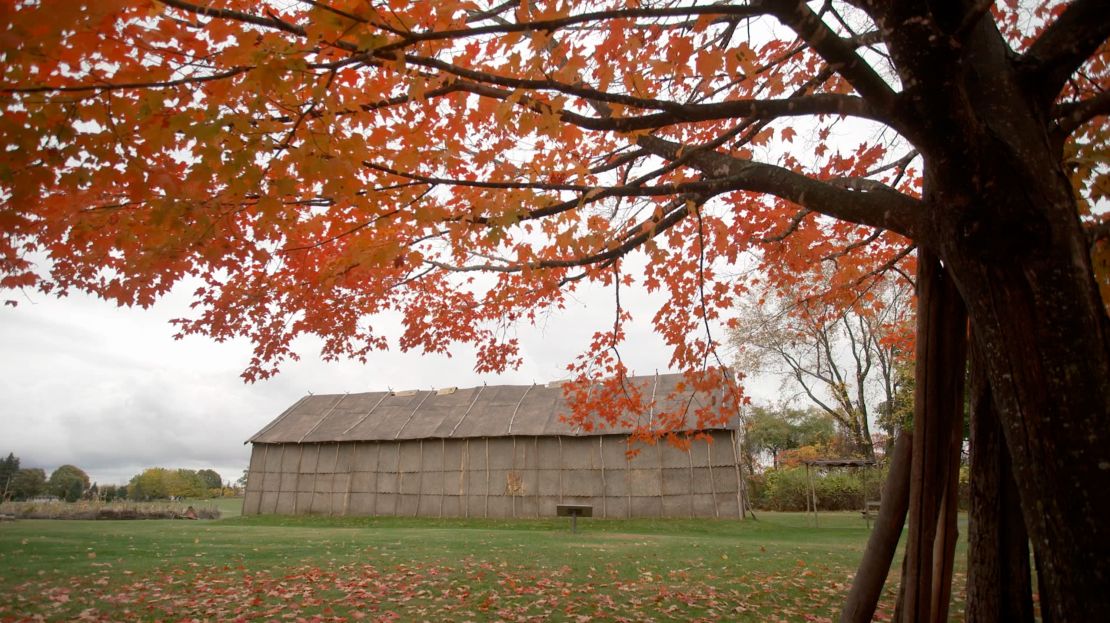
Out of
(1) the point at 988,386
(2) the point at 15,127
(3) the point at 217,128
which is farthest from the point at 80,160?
(1) the point at 988,386

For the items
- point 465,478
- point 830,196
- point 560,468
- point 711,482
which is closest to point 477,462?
point 465,478

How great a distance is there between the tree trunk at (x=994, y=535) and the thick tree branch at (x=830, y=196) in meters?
0.96

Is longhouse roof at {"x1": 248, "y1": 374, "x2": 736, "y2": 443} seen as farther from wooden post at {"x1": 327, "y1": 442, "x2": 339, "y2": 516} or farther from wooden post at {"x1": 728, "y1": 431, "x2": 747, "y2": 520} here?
wooden post at {"x1": 728, "y1": 431, "x2": 747, "y2": 520}

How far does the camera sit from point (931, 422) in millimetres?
3645

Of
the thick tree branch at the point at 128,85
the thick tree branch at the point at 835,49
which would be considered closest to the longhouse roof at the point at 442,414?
the thick tree branch at the point at 835,49

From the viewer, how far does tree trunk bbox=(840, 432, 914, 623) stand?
3660 mm

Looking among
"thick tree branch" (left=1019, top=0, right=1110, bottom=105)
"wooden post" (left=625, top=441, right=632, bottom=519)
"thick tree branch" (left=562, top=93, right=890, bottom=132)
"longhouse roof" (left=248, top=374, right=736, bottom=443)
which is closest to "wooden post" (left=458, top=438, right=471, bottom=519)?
"longhouse roof" (left=248, top=374, right=736, bottom=443)

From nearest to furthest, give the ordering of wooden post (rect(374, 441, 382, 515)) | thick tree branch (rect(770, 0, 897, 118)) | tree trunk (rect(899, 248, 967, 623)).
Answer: thick tree branch (rect(770, 0, 897, 118))
tree trunk (rect(899, 248, 967, 623))
wooden post (rect(374, 441, 382, 515))

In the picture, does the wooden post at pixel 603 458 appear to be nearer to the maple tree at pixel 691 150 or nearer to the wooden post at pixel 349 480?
the wooden post at pixel 349 480

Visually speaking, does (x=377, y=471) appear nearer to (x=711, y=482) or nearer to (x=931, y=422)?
(x=711, y=482)

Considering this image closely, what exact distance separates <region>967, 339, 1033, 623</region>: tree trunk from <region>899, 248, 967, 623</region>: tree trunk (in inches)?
5.7

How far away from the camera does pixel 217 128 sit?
3146 millimetres

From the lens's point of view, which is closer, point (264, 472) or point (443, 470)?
point (443, 470)

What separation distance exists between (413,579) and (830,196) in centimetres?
732
